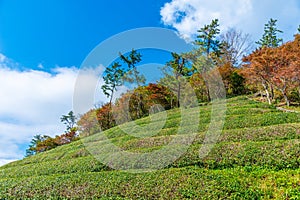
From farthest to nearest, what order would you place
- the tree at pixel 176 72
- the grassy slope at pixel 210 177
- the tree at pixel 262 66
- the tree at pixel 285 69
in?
1. the tree at pixel 176 72
2. the tree at pixel 262 66
3. the tree at pixel 285 69
4. the grassy slope at pixel 210 177

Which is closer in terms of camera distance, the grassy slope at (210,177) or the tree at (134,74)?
the grassy slope at (210,177)

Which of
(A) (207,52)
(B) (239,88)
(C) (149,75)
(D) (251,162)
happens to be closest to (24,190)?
(D) (251,162)

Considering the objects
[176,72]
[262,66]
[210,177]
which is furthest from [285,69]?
[176,72]

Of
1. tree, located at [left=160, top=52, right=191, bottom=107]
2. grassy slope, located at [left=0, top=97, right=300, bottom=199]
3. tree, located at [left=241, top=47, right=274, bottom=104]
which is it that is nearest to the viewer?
grassy slope, located at [left=0, top=97, right=300, bottom=199]

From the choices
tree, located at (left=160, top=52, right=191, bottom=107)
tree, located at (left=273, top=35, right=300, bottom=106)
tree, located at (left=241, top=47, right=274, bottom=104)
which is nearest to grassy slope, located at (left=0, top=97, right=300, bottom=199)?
tree, located at (left=273, top=35, right=300, bottom=106)

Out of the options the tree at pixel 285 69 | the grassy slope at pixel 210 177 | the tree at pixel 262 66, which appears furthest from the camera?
the tree at pixel 262 66

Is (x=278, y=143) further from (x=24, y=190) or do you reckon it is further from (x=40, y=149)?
(x=40, y=149)

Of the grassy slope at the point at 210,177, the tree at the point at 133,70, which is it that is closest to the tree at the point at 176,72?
the tree at the point at 133,70

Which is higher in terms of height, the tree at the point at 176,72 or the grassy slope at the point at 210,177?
the tree at the point at 176,72

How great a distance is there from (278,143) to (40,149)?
3441 cm

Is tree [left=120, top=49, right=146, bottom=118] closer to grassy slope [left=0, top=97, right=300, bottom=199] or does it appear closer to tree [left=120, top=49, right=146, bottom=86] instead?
tree [left=120, top=49, right=146, bottom=86]

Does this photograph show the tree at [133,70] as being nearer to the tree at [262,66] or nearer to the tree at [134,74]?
the tree at [134,74]

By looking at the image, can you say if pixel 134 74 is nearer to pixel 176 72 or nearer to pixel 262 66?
pixel 176 72

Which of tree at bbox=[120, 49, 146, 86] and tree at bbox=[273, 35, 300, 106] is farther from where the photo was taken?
tree at bbox=[120, 49, 146, 86]
